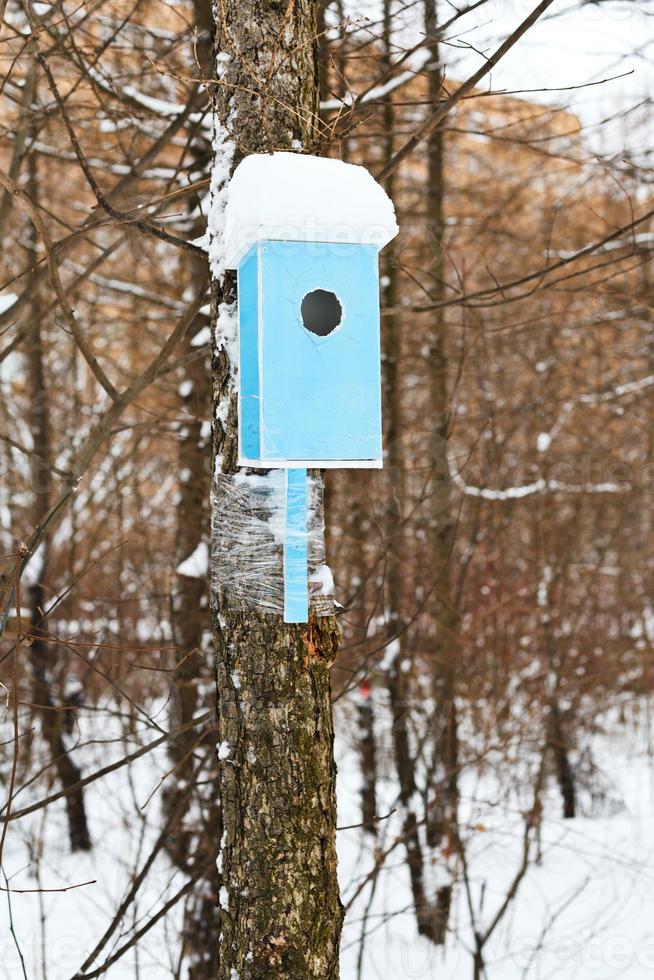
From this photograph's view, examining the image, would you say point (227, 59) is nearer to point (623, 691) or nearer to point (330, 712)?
point (330, 712)

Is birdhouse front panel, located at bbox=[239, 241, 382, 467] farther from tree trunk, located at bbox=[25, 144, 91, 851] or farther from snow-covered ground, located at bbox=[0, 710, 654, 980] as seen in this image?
tree trunk, located at bbox=[25, 144, 91, 851]

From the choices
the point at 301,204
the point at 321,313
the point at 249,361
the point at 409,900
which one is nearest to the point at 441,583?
the point at 409,900

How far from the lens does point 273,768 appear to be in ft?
6.10

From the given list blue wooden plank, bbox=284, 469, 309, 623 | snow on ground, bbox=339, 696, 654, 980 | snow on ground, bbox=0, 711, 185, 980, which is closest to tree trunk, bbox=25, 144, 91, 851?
snow on ground, bbox=0, 711, 185, 980

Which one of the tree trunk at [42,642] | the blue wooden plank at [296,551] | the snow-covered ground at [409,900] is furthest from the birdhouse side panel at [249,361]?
the tree trunk at [42,642]

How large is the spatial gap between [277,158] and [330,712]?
117 cm

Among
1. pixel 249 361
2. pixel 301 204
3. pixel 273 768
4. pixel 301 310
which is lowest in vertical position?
pixel 273 768

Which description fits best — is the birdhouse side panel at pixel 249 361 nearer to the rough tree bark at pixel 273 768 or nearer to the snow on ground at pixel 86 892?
the rough tree bark at pixel 273 768

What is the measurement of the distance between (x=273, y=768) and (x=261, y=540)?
472 millimetres

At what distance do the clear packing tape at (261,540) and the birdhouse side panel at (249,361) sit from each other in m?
0.09

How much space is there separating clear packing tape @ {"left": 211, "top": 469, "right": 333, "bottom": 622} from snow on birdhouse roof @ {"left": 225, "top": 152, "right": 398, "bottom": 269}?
1.63ft

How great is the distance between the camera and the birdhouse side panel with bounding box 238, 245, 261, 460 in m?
1.90

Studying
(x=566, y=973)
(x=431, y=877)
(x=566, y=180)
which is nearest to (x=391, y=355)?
(x=431, y=877)

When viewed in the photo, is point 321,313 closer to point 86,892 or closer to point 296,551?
point 296,551
